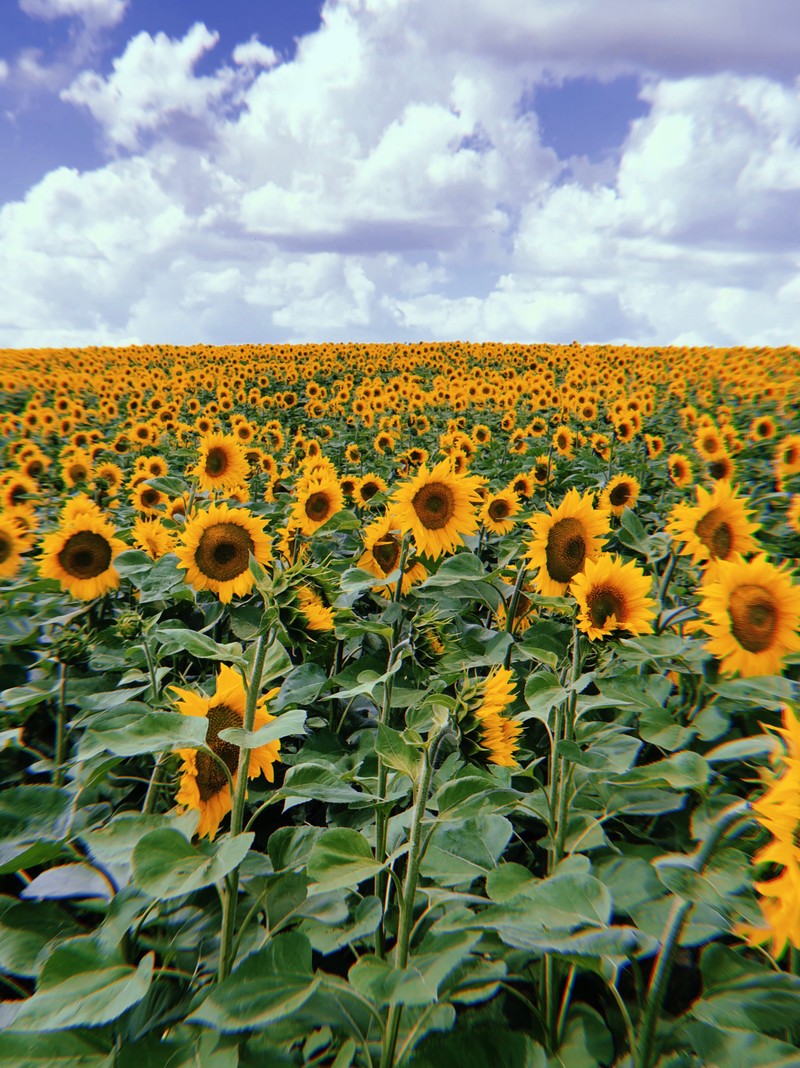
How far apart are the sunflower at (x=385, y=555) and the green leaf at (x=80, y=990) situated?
1.60m

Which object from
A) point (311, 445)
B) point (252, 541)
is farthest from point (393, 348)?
point (252, 541)

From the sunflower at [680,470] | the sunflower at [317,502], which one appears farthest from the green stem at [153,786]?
the sunflower at [680,470]

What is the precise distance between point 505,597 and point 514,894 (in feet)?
5.02

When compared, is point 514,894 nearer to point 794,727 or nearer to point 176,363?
point 794,727

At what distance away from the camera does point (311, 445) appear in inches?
231

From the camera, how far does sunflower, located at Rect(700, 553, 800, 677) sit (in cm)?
183

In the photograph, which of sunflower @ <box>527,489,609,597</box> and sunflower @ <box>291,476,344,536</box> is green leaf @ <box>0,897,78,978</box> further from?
sunflower @ <box>291,476,344,536</box>

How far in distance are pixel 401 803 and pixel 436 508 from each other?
47.5 inches

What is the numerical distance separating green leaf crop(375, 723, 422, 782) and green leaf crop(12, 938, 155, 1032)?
1.61 feet

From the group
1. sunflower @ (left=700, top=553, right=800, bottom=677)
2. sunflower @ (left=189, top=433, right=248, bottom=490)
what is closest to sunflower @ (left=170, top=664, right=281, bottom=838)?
sunflower @ (left=700, top=553, right=800, bottom=677)

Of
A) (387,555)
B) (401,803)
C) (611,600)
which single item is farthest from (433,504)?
(401,803)

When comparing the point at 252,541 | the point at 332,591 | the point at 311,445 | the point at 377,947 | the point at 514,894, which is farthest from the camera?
the point at 311,445

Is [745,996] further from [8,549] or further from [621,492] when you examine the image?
[8,549]

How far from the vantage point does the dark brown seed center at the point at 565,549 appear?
229cm
